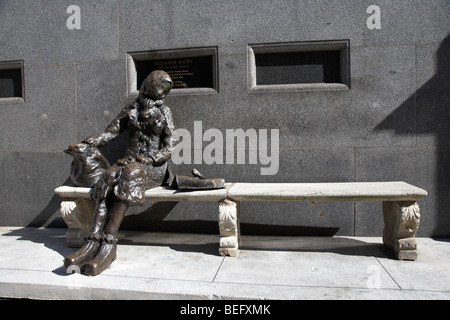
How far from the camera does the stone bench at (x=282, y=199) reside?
3.41 metres

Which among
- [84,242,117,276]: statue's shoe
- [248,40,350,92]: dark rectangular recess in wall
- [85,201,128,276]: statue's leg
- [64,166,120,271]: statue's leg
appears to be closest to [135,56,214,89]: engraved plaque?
[248,40,350,92]: dark rectangular recess in wall

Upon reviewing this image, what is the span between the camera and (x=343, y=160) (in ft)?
14.6

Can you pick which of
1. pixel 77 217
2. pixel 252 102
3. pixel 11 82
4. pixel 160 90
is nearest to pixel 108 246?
pixel 77 217

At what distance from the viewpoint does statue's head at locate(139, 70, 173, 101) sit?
13.6 ft

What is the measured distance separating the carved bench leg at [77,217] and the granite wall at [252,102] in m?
0.91

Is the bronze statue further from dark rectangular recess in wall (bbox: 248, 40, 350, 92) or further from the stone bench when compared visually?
dark rectangular recess in wall (bbox: 248, 40, 350, 92)

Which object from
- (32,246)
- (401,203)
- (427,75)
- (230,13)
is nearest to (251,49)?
(230,13)

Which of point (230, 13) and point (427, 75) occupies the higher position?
point (230, 13)

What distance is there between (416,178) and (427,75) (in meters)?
1.31

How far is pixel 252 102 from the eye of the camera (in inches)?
181

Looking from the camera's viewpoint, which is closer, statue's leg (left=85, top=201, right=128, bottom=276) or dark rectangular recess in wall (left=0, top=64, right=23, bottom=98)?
statue's leg (left=85, top=201, right=128, bottom=276)

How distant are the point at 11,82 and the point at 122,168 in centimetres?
317

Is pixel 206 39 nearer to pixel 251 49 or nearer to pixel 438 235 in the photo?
pixel 251 49

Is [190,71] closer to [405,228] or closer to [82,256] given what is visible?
[82,256]
